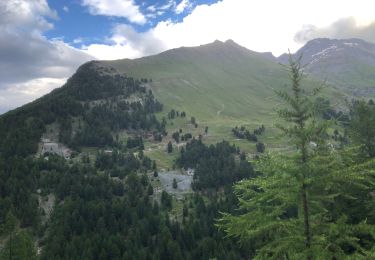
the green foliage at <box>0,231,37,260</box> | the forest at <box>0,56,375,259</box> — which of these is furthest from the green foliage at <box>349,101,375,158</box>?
the green foliage at <box>0,231,37,260</box>

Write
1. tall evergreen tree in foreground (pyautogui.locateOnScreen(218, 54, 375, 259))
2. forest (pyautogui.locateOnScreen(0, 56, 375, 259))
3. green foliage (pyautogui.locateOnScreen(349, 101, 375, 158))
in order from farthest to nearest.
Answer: green foliage (pyautogui.locateOnScreen(349, 101, 375, 158))
forest (pyautogui.locateOnScreen(0, 56, 375, 259))
tall evergreen tree in foreground (pyautogui.locateOnScreen(218, 54, 375, 259))

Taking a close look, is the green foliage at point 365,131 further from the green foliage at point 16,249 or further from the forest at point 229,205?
the green foliage at point 16,249

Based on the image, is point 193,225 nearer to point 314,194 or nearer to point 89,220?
point 89,220

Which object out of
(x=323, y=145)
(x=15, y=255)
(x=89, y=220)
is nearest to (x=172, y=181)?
(x=89, y=220)

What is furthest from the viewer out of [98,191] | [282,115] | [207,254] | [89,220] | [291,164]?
[98,191]

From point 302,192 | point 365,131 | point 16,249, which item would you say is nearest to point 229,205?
point 16,249

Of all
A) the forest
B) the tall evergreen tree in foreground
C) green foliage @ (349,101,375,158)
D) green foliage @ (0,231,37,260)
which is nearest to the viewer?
the tall evergreen tree in foreground

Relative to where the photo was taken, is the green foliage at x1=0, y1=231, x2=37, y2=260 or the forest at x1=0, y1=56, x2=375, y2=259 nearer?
the forest at x1=0, y1=56, x2=375, y2=259

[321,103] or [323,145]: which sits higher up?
[321,103]

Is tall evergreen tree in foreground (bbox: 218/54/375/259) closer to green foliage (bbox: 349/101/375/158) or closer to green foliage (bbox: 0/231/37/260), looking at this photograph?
green foliage (bbox: 349/101/375/158)

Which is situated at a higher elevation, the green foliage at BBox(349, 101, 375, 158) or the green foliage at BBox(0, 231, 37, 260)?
the green foliage at BBox(349, 101, 375, 158)

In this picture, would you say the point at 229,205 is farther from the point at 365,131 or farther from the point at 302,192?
the point at 302,192
